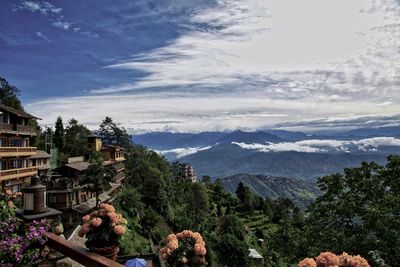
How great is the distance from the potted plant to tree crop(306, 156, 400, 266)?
443 inches

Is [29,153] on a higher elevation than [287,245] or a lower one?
higher

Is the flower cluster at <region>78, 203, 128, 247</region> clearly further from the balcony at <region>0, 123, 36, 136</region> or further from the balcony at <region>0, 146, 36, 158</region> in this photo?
the balcony at <region>0, 123, 36, 136</region>

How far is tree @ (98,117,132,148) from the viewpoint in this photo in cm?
8594

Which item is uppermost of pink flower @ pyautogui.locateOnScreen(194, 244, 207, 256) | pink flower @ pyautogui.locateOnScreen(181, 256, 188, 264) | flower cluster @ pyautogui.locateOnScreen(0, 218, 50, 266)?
flower cluster @ pyautogui.locateOnScreen(0, 218, 50, 266)

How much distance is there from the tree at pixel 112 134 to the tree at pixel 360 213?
7170 cm

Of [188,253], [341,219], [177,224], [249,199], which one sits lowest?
[249,199]

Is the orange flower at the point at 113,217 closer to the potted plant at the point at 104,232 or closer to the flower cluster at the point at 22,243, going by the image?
the potted plant at the point at 104,232

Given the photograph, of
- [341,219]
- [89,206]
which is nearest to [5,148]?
[89,206]

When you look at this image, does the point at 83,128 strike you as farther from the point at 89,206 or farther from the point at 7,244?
the point at 7,244

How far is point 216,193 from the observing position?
114 m

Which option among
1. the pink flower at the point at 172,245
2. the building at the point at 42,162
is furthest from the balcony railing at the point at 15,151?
the pink flower at the point at 172,245

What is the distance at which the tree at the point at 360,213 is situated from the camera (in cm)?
1410

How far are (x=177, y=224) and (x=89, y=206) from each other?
18.8 meters

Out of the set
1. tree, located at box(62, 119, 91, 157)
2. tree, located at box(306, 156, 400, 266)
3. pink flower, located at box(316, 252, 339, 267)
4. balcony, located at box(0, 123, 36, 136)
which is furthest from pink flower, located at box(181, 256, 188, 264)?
tree, located at box(62, 119, 91, 157)
